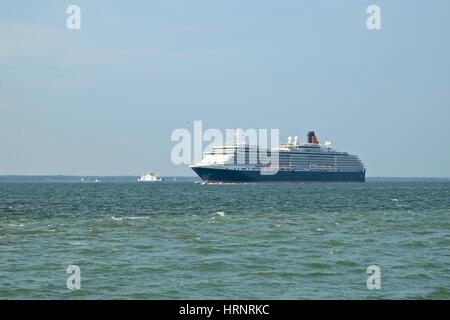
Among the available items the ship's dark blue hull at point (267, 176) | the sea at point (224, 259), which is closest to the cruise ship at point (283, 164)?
the ship's dark blue hull at point (267, 176)

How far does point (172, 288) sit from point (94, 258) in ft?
21.7

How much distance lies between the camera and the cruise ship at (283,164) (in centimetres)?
15175

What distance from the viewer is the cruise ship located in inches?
5974

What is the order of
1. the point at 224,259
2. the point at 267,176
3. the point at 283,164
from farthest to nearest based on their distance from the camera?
the point at 283,164
the point at 267,176
the point at 224,259

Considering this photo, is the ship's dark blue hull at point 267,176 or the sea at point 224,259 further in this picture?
the ship's dark blue hull at point 267,176

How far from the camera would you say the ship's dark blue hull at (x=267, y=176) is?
150 meters

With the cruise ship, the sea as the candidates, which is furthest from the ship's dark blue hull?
the sea

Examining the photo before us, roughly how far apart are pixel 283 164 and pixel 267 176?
29.9 feet

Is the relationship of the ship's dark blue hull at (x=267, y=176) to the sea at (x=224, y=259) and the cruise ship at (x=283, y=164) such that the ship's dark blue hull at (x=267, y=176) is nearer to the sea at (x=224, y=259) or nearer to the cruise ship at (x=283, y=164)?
the cruise ship at (x=283, y=164)

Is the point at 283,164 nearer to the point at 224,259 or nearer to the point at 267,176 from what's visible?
the point at 267,176

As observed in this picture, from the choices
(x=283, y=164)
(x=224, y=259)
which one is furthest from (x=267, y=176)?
(x=224, y=259)

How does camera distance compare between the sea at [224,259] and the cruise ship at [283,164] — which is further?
the cruise ship at [283,164]

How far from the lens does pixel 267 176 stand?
157 metres
